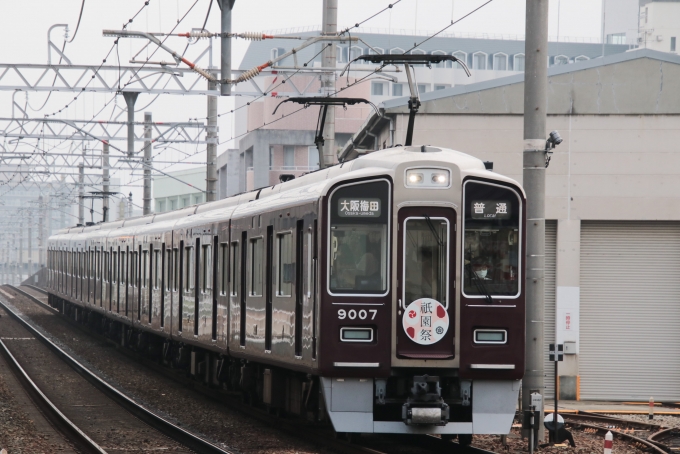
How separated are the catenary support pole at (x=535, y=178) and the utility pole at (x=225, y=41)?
7314mm

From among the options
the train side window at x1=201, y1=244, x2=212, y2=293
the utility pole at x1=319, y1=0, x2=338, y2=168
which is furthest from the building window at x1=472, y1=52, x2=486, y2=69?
the train side window at x1=201, y1=244, x2=212, y2=293

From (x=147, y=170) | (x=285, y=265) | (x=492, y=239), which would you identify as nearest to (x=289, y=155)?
(x=147, y=170)

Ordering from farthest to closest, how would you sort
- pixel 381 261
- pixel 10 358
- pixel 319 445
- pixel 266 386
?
pixel 10 358 → pixel 266 386 → pixel 319 445 → pixel 381 261

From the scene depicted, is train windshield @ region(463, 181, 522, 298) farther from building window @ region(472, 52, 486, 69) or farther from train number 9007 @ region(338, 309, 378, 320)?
building window @ region(472, 52, 486, 69)

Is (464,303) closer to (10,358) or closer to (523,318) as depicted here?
(523,318)

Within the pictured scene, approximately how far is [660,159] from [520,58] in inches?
2699

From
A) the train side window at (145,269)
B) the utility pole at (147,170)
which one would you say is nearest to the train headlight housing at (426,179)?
the train side window at (145,269)

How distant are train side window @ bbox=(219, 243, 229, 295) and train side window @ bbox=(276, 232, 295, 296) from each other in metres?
2.87

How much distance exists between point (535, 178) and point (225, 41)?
7942mm

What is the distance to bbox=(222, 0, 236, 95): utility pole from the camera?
17.4 meters

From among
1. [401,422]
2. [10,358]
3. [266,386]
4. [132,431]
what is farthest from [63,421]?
[10,358]

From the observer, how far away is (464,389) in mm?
9633

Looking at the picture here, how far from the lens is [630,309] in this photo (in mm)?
19672

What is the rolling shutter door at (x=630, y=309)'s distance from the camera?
19.5m
